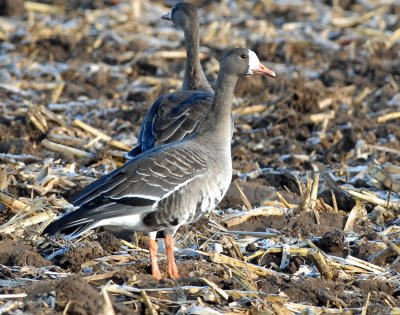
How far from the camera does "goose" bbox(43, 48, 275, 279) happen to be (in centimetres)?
693

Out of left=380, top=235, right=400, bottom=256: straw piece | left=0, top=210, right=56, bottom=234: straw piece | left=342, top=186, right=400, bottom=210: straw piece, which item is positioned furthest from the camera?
left=342, top=186, right=400, bottom=210: straw piece

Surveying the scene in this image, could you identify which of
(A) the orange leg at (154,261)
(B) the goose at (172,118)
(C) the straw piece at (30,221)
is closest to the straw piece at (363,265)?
(A) the orange leg at (154,261)

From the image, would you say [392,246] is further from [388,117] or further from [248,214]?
[388,117]

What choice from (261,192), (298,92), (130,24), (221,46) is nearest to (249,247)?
(261,192)

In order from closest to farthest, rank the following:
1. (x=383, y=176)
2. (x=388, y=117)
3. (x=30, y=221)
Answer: (x=30, y=221), (x=383, y=176), (x=388, y=117)

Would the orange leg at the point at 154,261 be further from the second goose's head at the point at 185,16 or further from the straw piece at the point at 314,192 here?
the second goose's head at the point at 185,16

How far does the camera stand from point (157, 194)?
23.6 ft

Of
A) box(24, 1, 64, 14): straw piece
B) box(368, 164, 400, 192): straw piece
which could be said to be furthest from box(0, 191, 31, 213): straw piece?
box(24, 1, 64, 14): straw piece

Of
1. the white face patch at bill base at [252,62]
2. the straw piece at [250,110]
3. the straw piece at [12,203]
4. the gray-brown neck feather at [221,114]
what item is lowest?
the straw piece at [250,110]

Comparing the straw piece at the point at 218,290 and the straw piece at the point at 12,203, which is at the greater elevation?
the straw piece at the point at 218,290

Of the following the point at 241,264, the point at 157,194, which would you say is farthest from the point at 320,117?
the point at 157,194

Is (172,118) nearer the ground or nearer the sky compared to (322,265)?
nearer the sky

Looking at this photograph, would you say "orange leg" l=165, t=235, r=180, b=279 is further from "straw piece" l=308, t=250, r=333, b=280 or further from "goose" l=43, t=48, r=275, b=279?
"straw piece" l=308, t=250, r=333, b=280

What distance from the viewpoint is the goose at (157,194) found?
693 centimetres
